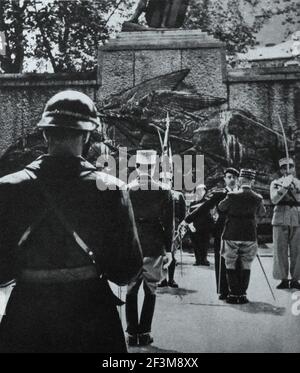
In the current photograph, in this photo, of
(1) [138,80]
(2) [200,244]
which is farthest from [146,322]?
(1) [138,80]

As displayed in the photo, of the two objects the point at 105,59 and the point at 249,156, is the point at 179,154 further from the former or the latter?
the point at 105,59

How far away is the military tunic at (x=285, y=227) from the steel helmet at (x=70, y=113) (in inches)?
180

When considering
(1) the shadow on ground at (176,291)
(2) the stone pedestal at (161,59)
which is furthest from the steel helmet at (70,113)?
(2) the stone pedestal at (161,59)

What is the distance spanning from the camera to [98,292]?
72.9 inches

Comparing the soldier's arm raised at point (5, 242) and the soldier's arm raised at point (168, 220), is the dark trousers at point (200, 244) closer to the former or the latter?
the soldier's arm raised at point (168, 220)

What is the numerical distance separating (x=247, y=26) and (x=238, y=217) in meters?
12.4

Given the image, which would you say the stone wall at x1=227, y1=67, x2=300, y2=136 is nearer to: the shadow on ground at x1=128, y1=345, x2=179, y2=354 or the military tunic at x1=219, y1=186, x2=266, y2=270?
the military tunic at x1=219, y1=186, x2=266, y2=270

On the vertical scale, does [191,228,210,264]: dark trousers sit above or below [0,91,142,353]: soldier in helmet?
below

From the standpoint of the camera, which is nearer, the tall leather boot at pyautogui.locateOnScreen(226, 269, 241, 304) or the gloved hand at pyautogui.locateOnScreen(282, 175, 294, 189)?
the tall leather boot at pyautogui.locateOnScreen(226, 269, 241, 304)

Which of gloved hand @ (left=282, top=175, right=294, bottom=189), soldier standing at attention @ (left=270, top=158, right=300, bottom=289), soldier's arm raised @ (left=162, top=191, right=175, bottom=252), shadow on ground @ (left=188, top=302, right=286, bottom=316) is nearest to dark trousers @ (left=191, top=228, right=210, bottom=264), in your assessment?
soldier standing at attention @ (left=270, top=158, right=300, bottom=289)

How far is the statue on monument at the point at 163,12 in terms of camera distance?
1059cm

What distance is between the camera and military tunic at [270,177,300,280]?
6031mm
